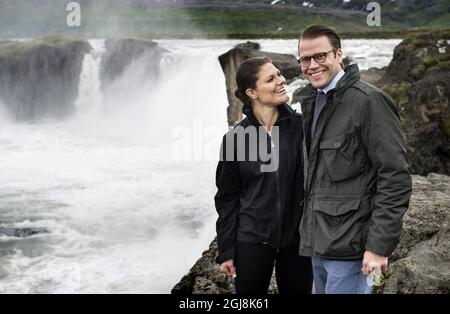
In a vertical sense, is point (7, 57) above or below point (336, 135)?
above

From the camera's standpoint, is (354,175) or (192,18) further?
(192,18)

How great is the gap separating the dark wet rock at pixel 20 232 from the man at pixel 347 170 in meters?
12.9

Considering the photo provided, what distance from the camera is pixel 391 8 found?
154m

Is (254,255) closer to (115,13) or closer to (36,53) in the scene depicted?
(36,53)

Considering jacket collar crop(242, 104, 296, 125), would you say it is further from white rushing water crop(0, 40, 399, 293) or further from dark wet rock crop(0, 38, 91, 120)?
dark wet rock crop(0, 38, 91, 120)

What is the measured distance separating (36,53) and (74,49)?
2.81m

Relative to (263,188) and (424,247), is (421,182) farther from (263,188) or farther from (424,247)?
(263,188)

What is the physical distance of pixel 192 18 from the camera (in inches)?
5541

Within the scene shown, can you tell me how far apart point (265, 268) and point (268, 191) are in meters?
0.55

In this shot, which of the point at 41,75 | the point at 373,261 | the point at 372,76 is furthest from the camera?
the point at 41,75

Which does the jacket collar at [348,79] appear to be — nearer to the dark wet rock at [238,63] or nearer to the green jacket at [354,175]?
the green jacket at [354,175]

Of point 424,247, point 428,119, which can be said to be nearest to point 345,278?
point 424,247
